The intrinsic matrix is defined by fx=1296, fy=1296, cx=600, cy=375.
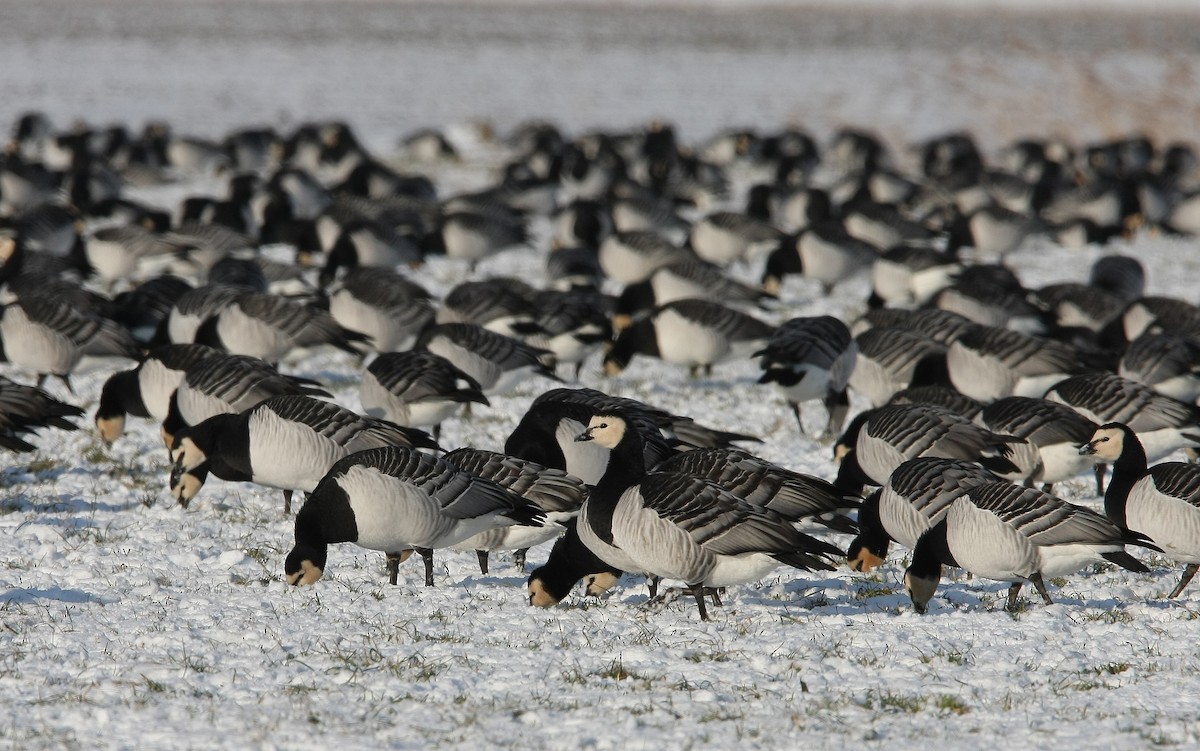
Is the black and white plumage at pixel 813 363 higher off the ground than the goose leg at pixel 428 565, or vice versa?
the black and white plumage at pixel 813 363

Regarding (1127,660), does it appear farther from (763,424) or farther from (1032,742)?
(763,424)

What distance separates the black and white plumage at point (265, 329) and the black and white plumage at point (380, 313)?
83 cm

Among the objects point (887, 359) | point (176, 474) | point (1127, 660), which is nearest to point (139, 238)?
point (176, 474)

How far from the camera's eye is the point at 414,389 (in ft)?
36.3

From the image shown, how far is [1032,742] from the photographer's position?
5645 mm

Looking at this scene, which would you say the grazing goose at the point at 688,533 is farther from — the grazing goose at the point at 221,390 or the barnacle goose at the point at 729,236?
the barnacle goose at the point at 729,236

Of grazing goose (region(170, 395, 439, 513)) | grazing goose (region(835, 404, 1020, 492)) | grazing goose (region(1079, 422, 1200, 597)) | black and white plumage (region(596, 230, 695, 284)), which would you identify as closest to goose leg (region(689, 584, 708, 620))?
grazing goose (region(835, 404, 1020, 492))

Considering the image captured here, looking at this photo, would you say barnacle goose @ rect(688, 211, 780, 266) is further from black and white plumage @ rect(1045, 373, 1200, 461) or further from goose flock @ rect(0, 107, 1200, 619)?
black and white plumage @ rect(1045, 373, 1200, 461)

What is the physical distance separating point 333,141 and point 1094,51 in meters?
43.4

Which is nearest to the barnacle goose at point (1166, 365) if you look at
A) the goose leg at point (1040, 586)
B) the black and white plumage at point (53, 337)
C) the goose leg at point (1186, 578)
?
the goose leg at point (1186, 578)

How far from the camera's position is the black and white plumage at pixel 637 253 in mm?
18938

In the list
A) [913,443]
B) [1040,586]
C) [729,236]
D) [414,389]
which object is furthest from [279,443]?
[729,236]

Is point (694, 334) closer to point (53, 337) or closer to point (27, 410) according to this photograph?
point (53, 337)

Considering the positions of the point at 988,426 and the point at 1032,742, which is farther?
the point at 988,426
